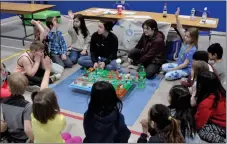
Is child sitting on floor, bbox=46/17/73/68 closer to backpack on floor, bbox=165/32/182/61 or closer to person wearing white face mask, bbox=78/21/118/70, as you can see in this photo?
person wearing white face mask, bbox=78/21/118/70

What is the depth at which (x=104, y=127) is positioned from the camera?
6.49 feet

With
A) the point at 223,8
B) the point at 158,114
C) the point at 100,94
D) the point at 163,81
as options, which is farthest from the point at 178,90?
the point at 223,8

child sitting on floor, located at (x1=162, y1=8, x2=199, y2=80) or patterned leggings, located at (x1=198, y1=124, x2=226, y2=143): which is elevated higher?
child sitting on floor, located at (x1=162, y1=8, x2=199, y2=80)

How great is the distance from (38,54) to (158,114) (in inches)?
80.5

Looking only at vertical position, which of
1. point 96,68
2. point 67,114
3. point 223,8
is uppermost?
point 223,8

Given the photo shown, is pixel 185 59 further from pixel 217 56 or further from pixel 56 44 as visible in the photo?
pixel 56 44

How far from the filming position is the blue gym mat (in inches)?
125

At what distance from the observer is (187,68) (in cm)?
389

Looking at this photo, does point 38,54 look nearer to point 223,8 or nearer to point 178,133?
point 178,133

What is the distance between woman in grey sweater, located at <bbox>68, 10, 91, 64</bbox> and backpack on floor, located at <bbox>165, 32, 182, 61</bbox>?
1321 millimetres

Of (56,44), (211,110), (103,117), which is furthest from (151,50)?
(103,117)

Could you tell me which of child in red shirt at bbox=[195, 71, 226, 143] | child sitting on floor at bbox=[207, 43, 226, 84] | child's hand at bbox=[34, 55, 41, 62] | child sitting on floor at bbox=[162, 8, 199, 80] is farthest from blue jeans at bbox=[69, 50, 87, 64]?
child in red shirt at bbox=[195, 71, 226, 143]

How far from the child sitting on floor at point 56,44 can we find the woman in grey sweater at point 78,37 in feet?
0.78

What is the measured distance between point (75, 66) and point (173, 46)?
1.64 meters
